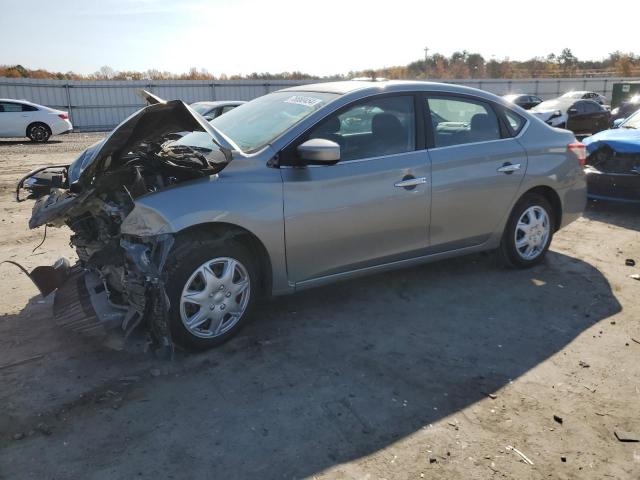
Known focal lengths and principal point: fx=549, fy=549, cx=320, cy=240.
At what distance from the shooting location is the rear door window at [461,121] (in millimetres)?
4602

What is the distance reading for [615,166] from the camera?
7.59 m

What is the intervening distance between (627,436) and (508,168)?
2.61 m

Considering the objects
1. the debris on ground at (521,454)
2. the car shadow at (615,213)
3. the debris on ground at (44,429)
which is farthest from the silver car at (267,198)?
the car shadow at (615,213)

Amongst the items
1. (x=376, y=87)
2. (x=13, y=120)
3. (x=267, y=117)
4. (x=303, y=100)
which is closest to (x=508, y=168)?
(x=376, y=87)

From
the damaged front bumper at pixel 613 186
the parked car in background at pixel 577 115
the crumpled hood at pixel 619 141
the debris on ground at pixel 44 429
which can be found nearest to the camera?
the debris on ground at pixel 44 429

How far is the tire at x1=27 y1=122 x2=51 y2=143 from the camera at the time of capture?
18672mm

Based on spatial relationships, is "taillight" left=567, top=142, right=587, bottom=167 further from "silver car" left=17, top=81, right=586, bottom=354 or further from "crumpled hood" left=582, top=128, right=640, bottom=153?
"crumpled hood" left=582, top=128, right=640, bottom=153

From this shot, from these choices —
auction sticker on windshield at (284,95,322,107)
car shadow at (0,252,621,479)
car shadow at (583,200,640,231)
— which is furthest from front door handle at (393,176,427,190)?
car shadow at (583,200,640,231)

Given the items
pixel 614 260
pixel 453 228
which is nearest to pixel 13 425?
pixel 453 228

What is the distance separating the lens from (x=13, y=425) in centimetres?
298

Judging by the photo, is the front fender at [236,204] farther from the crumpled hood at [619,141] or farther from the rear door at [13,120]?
the rear door at [13,120]

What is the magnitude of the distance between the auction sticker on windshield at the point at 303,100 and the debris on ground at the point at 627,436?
293cm

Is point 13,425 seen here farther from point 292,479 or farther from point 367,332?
point 367,332

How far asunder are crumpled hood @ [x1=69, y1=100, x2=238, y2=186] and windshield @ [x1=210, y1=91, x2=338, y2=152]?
313 mm
